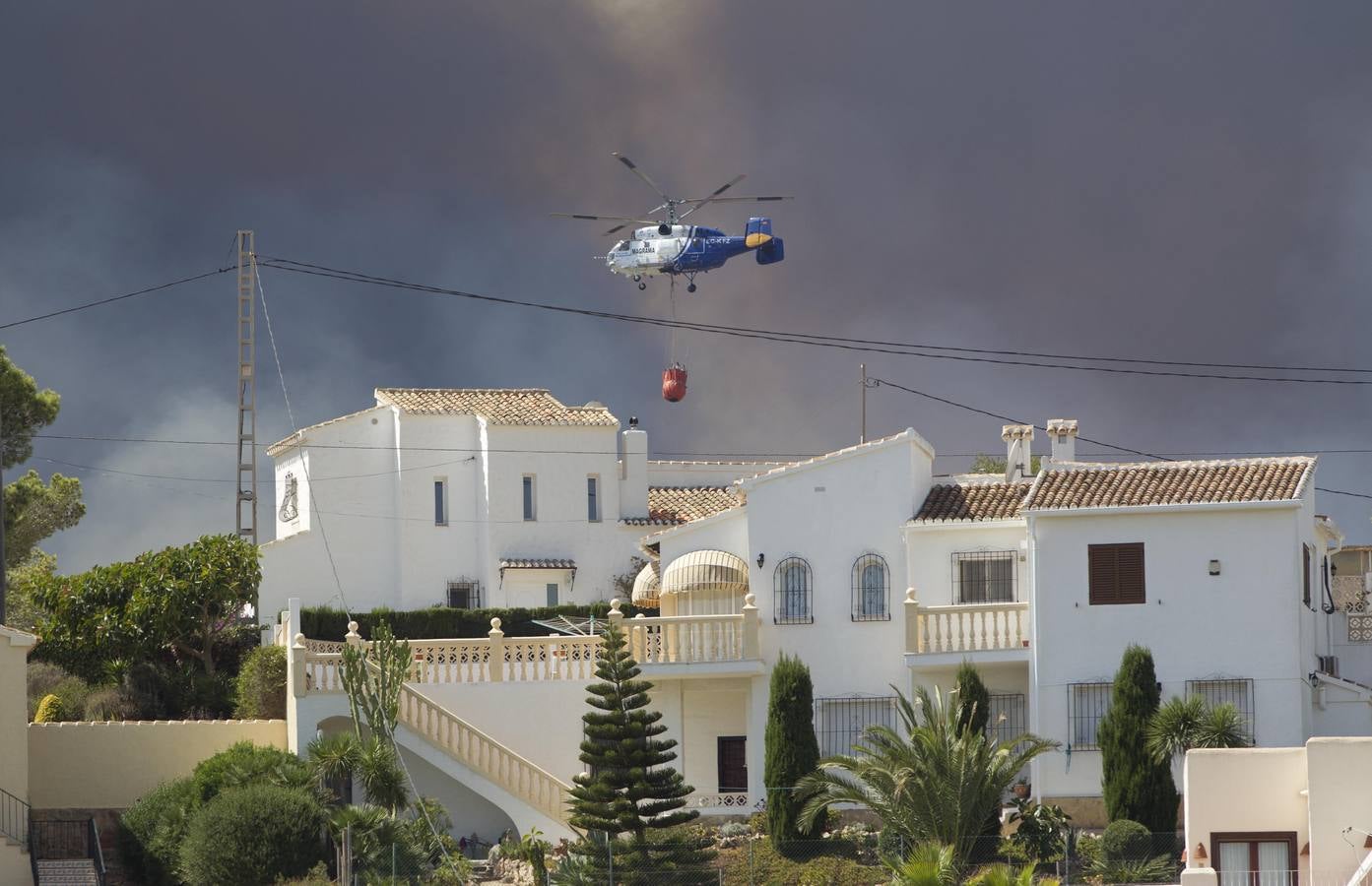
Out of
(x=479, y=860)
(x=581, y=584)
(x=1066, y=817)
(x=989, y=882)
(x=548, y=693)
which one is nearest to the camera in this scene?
(x=989, y=882)

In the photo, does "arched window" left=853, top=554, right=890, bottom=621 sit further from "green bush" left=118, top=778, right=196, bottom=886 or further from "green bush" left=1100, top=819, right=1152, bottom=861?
"green bush" left=118, top=778, right=196, bottom=886

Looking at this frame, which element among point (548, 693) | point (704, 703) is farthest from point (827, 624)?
point (548, 693)

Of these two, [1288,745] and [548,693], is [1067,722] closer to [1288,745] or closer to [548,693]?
[1288,745]

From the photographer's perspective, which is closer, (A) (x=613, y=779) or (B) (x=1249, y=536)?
(A) (x=613, y=779)

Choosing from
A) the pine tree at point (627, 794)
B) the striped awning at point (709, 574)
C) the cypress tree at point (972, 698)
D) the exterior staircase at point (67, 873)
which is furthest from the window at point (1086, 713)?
the exterior staircase at point (67, 873)

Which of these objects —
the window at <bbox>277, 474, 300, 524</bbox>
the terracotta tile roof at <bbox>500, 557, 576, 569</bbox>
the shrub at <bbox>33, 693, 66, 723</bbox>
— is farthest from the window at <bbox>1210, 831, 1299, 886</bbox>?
the window at <bbox>277, 474, 300, 524</bbox>

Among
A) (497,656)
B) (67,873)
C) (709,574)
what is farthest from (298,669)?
(709,574)
